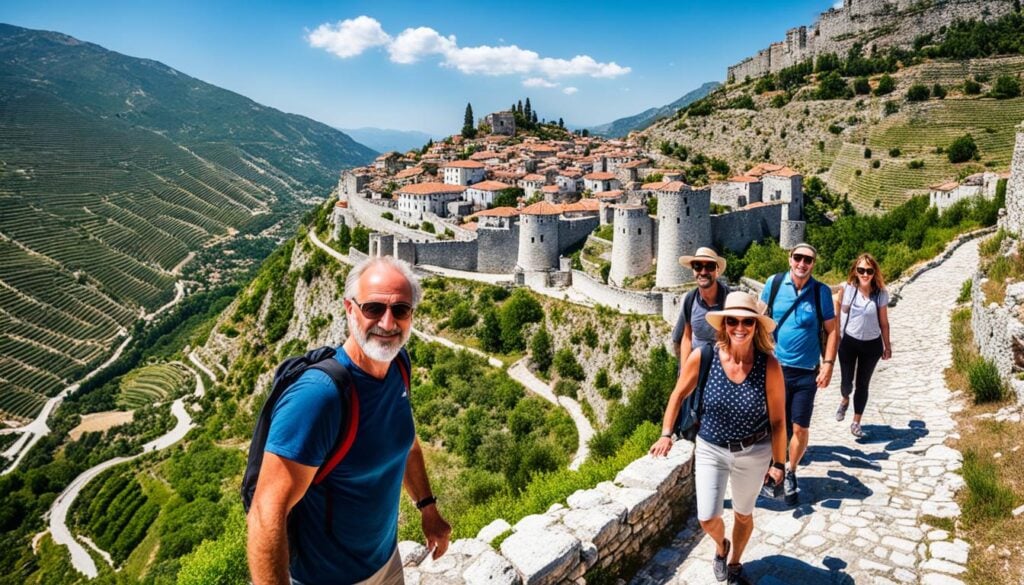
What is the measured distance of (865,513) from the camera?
16.2ft

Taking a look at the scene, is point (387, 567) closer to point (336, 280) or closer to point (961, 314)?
point (961, 314)

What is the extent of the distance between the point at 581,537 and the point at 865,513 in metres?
2.47

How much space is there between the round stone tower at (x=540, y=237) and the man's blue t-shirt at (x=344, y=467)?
28995mm

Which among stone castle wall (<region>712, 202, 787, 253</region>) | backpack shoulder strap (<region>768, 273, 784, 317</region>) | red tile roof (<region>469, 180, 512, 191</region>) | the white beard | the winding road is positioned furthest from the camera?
red tile roof (<region>469, 180, 512, 191</region>)

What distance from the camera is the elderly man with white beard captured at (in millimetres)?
2250

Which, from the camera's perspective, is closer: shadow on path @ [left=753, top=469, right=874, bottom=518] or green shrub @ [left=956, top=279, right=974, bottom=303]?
shadow on path @ [left=753, top=469, right=874, bottom=518]

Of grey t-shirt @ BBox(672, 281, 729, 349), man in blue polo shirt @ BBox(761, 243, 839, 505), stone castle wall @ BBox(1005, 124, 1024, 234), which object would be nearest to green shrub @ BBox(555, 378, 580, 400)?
stone castle wall @ BBox(1005, 124, 1024, 234)

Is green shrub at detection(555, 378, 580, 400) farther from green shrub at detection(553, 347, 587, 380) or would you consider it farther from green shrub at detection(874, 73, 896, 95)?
green shrub at detection(874, 73, 896, 95)

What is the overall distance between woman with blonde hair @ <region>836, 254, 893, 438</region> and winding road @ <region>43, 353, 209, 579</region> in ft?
132

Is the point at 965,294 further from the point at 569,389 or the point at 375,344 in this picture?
the point at 569,389

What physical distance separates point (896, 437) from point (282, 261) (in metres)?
50.5

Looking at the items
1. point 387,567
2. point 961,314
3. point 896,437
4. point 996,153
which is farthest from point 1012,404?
point 996,153

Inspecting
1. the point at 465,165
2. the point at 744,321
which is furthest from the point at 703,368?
the point at 465,165

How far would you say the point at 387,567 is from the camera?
289 cm
